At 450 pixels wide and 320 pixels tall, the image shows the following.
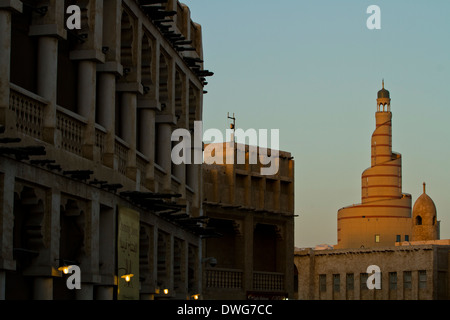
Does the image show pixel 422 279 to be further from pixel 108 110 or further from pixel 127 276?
pixel 108 110

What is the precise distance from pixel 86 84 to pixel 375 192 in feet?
330

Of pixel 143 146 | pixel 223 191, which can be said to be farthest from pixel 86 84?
pixel 223 191

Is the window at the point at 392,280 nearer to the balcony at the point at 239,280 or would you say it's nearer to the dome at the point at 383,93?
the balcony at the point at 239,280

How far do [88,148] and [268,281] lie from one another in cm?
3610

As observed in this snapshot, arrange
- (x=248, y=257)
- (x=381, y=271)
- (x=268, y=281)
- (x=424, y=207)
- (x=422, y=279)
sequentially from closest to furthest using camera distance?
1. (x=248, y=257)
2. (x=268, y=281)
3. (x=422, y=279)
4. (x=381, y=271)
5. (x=424, y=207)

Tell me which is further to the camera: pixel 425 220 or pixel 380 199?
pixel 380 199

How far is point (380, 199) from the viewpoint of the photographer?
12281cm

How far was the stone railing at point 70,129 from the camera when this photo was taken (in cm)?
2348

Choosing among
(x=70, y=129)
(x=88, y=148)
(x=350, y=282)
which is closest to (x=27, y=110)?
(x=70, y=129)

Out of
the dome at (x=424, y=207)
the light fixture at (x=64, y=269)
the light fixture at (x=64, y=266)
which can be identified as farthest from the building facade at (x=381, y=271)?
the light fixture at (x=64, y=269)

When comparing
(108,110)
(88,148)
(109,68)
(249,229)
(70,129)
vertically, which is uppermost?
(109,68)

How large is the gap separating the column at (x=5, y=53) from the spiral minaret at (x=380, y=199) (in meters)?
101
